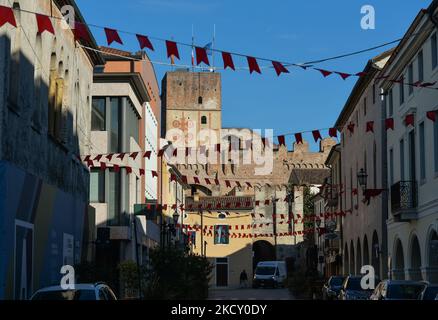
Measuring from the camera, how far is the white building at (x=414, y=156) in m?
28.2

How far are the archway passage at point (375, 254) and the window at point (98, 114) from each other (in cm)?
1385

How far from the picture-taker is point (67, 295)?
15.3 metres

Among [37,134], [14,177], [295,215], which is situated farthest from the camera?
[295,215]

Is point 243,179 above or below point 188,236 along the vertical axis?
above

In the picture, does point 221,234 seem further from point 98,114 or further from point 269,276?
point 98,114

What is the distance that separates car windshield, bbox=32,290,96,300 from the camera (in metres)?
15.2

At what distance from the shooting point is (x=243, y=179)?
106 m

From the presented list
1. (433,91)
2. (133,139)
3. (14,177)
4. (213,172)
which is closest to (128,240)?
(133,139)

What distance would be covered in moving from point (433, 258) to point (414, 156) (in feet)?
14.7

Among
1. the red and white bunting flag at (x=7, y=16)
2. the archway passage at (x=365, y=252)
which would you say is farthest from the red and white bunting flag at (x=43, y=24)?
the archway passage at (x=365, y=252)
